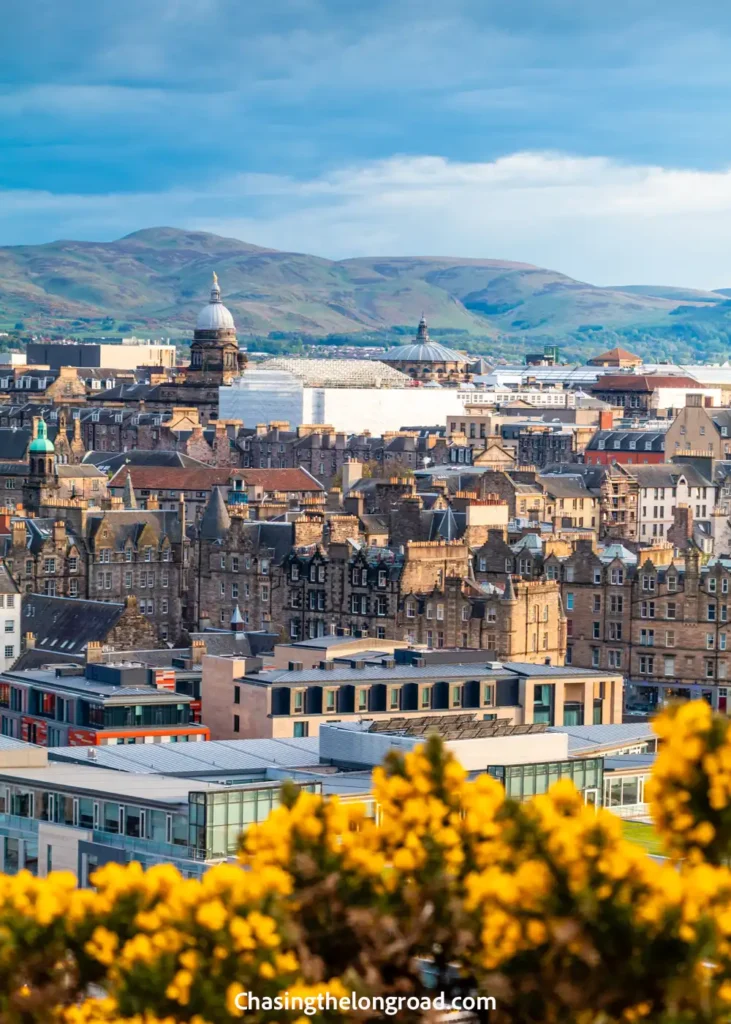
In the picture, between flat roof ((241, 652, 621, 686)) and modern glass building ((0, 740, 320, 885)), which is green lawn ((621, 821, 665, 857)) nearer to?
modern glass building ((0, 740, 320, 885))

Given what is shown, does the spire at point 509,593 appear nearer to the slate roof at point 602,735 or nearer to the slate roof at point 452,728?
the slate roof at point 602,735

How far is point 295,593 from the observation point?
114188 mm

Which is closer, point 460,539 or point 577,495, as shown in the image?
point 460,539

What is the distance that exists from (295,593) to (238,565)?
594 cm

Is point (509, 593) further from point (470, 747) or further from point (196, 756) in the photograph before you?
point (470, 747)

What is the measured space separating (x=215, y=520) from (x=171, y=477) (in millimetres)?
59535

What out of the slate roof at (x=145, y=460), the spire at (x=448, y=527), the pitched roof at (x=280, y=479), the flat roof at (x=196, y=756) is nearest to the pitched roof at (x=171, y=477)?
Result: the pitched roof at (x=280, y=479)

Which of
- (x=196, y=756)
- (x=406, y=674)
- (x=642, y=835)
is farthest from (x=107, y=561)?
(x=642, y=835)

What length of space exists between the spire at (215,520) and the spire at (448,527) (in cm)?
1061

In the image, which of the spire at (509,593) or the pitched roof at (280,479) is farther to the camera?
the pitched roof at (280,479)

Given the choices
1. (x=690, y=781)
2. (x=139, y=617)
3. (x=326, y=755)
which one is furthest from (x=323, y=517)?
(x=690, y=781)

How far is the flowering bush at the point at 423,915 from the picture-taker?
73.2ft

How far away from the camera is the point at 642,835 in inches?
2251

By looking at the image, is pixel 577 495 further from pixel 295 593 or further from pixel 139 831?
pixel 139 831
